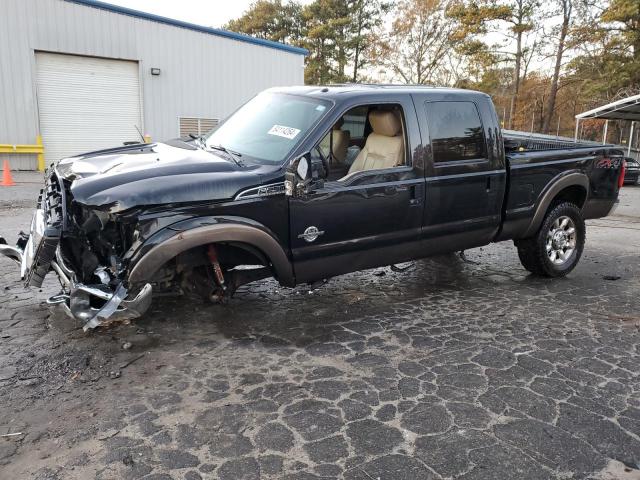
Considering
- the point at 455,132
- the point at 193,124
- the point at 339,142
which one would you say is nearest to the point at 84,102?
the point at 193,124

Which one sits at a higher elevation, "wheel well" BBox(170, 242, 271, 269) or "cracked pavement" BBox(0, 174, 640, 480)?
"wheel well" BBox(170, 242, 271, 269)

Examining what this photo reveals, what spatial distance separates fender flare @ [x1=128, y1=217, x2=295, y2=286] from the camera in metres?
3.48

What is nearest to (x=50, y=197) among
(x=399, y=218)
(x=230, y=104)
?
(x=399, y=218)

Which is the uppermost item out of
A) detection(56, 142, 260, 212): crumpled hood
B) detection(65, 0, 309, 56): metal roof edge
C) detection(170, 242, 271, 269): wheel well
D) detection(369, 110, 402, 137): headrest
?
detection(65, 0, 309, 56): metal roof edge

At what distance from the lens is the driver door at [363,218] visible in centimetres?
412

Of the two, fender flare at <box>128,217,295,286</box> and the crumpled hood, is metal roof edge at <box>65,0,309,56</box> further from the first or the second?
fender flare at <box>128,217,295,286</box>

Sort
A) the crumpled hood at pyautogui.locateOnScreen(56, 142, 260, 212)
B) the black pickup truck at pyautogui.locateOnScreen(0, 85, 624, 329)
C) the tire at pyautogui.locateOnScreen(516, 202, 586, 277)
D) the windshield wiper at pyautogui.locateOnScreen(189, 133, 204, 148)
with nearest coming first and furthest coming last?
1. the crumpled hood at pyautogui.locateOnScreen(56, 142, 260, 212)
2. the black pickup truck at pyautogui.locateOnScreen(0, 85, 624, 329)
3. the windshield wiper at pyautogui.locateOnScreen(189, 133, 204, 148)
4. the tire at pyautogui.locateOnScreen(516, 202, 586, 277)

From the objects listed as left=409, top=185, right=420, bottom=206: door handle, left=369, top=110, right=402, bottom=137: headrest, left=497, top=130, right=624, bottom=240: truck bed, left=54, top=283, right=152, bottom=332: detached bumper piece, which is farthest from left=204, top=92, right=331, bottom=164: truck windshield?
left=497, top=130, right=624, bottom=240: truck bed

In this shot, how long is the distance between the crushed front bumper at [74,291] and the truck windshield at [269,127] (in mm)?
1416

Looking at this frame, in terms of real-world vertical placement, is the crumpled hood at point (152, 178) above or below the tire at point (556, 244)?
above

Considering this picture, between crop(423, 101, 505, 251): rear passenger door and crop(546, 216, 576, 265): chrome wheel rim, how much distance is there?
3.45ft

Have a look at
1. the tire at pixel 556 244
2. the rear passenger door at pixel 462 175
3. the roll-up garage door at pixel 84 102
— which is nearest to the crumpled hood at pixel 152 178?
the rear passenger door at pixel 462 175

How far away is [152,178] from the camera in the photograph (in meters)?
3.57

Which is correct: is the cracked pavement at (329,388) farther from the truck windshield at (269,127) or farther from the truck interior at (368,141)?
the truck windshield at (269,127)
